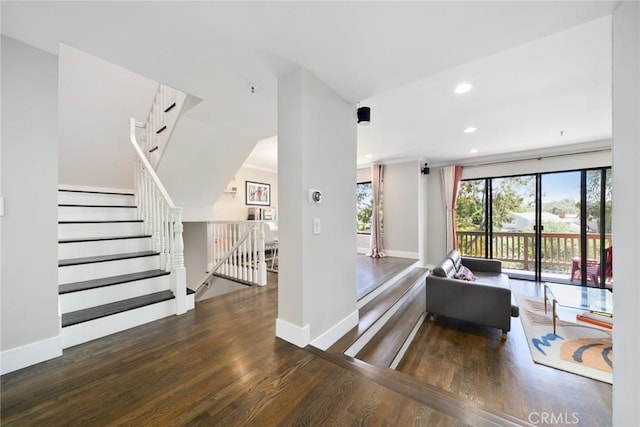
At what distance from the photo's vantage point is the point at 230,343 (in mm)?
1949

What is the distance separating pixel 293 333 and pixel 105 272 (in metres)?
2.01

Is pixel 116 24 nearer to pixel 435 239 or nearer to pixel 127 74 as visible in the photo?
pixel 127 74

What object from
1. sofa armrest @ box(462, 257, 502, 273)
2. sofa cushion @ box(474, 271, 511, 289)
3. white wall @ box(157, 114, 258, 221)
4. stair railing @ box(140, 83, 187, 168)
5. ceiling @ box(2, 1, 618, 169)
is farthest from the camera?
sofa armrest @ box(462, 257, 502, 273)

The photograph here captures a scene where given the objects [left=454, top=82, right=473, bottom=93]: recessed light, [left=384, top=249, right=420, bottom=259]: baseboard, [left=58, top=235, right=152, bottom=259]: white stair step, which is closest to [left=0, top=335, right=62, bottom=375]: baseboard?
[left=58, top=235, right=152, bottom=259]: white stair step

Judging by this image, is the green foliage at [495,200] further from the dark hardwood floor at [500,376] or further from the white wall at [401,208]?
the dark hardwood floor at [500,376]

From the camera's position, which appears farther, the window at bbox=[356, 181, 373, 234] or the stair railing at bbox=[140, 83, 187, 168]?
the window at bbox=[356, 181, 373, 234]

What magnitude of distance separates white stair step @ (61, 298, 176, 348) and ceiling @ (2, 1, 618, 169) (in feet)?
6.65

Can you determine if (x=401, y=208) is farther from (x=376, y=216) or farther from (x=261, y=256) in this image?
(x=261, y=256)

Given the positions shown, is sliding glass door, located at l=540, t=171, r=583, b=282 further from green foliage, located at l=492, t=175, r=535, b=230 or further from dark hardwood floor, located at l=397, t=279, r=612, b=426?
dark hardwood floor, located at l=397, t=279, r=612, b=426

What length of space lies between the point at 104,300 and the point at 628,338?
3.60 meters

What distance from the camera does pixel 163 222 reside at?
8.99 feet

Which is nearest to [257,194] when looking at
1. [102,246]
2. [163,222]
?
[163,222]

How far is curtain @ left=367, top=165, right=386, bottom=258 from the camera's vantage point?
5.93 meters

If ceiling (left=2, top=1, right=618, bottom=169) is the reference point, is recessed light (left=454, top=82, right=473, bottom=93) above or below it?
above
